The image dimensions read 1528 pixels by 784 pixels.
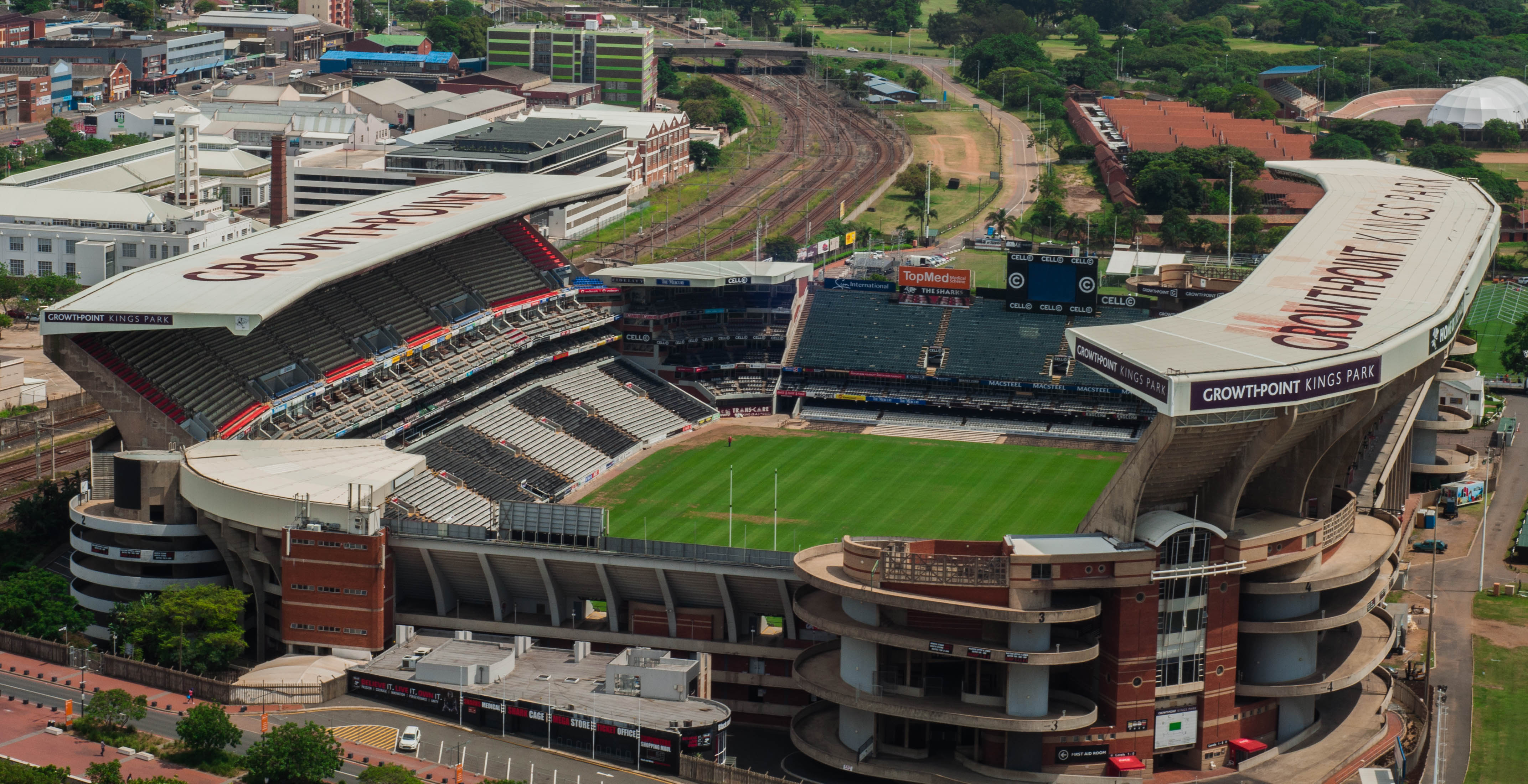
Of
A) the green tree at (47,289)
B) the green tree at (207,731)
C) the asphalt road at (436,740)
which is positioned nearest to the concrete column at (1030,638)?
the asphalt road at (436,740)

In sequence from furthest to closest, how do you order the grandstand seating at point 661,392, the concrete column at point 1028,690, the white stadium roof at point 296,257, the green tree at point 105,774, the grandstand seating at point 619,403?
the grandstand seating at point 661,392
the grandstand seating at point 619,403
the white stadium roof at point 296,257
the concrete column at point 1028,690
the green tree at point 105,774

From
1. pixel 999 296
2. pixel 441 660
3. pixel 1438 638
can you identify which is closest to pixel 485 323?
pixel 999 296

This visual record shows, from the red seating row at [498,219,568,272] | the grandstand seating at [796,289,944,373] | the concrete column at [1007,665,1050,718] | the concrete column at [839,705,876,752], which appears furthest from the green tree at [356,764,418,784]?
the grandstand seating at [796,289,944,373]

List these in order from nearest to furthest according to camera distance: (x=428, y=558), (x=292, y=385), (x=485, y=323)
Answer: (x=428, y=558) < (x=292, y=385) < (x=485, y=323)

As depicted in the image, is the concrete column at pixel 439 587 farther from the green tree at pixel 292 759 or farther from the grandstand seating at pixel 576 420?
the grandstand seating at pixel 576 420

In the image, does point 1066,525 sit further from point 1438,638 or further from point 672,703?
point 672,703

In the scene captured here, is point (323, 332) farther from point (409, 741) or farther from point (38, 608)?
point (409, 741)

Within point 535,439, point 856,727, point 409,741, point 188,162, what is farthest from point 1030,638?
point 188,162
